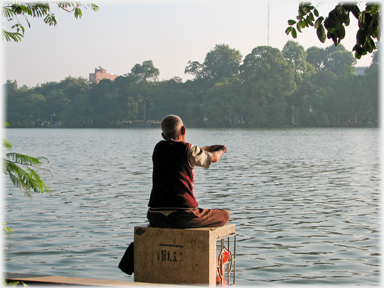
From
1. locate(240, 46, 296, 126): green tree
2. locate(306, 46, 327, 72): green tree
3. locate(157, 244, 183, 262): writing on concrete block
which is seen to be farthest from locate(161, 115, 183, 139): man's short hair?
locate(306, 46, 327, 72): green tree

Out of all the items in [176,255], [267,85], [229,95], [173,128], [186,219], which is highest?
[267,85]

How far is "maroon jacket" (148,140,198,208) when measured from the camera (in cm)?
487

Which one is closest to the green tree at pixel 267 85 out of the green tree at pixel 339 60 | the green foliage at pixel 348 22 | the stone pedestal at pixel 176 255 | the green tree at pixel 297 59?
the green tree at pixel 297 59

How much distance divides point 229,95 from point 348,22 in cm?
10241

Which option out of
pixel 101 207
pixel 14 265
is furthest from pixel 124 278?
pixel 101 207

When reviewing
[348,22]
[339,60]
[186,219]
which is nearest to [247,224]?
[186,219]

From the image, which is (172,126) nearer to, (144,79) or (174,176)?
(174,176)

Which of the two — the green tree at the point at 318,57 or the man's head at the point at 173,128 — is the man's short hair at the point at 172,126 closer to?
the man's head at the point at 173,128

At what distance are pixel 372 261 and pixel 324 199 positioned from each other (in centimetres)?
635

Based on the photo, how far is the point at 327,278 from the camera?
723 centimetres

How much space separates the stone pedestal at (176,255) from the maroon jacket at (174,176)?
27 cm

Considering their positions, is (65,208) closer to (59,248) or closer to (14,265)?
(59,248)

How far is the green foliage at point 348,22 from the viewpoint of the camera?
3650 millimetres

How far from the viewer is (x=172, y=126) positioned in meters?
4.98
